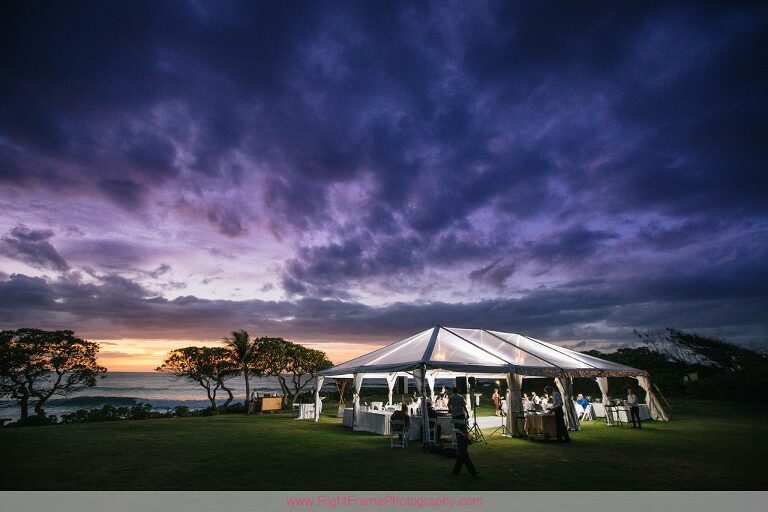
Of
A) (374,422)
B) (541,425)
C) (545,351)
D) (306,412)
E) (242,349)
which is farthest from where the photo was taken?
(242,349)

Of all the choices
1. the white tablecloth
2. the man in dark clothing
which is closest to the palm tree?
the white tablecloth

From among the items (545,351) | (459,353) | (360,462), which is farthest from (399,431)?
(545,351)

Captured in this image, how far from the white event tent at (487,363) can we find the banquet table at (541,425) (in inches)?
19.8

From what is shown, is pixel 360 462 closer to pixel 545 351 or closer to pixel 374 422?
pixel 374 422

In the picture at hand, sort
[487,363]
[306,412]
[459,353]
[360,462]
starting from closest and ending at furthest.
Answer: [360,462] < [487,363] < [459,353] < [306,412]

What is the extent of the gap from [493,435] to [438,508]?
28.7 ft

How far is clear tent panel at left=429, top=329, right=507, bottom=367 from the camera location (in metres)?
12.6

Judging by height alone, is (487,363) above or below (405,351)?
below

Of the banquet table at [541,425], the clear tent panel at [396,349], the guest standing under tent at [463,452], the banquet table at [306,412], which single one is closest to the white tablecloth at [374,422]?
the clear tent panel at [396,349]

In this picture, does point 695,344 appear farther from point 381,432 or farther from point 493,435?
point 381,432

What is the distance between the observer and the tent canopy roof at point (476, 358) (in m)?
12.3

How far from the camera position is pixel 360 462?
8.41 meters

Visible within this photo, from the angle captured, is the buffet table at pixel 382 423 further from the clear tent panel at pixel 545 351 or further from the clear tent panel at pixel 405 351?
the clear tent panel at pixel 545 351

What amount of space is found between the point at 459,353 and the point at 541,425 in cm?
322
